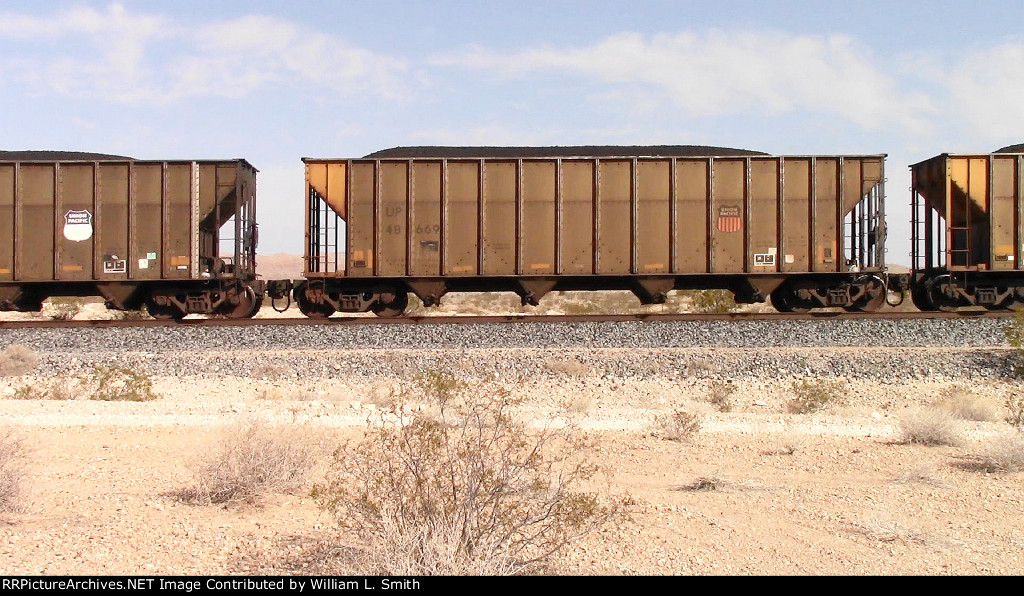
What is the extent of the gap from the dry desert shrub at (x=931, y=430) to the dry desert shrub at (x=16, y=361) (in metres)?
12.4

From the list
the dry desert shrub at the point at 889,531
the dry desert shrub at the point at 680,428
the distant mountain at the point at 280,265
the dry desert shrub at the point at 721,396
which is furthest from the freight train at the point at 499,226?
the distant mountain at the point at 280,265

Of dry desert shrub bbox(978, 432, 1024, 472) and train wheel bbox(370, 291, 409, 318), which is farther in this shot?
train wheel bbox(370, 291, 409, 318)

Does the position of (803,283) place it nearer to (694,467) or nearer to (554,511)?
(694,467)

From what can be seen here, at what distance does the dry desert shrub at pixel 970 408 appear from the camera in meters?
10.3

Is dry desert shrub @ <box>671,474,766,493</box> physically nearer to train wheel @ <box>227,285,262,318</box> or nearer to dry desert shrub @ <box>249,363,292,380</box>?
dry desert shrub @ <box>249,363,292,380</box>

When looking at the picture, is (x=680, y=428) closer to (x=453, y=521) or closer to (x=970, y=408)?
(x=970, y=408)

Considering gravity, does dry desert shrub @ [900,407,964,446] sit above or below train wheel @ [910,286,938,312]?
below

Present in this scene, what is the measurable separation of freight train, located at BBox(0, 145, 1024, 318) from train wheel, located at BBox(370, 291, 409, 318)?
29cm

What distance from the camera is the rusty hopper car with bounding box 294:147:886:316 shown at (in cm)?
1756

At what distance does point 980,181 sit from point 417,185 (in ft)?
39.1

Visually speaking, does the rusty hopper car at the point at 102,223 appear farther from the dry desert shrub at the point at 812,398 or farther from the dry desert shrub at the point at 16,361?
the dry desert shrub at the point at 812,398

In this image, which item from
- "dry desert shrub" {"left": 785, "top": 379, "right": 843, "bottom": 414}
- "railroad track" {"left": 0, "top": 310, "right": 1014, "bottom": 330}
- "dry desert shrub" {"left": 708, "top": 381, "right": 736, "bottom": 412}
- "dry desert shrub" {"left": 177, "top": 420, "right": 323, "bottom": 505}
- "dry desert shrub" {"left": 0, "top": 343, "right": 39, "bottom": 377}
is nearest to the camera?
"dry desert shrub" {"left": 177, "top": 420, "right": 323, "bottom": 505}

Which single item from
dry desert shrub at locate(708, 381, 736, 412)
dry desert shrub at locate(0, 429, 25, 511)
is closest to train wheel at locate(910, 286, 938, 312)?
dry desert shrub at locate(708, 381, 736, 412)

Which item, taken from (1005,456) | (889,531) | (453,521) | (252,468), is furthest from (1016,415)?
(252,468)
